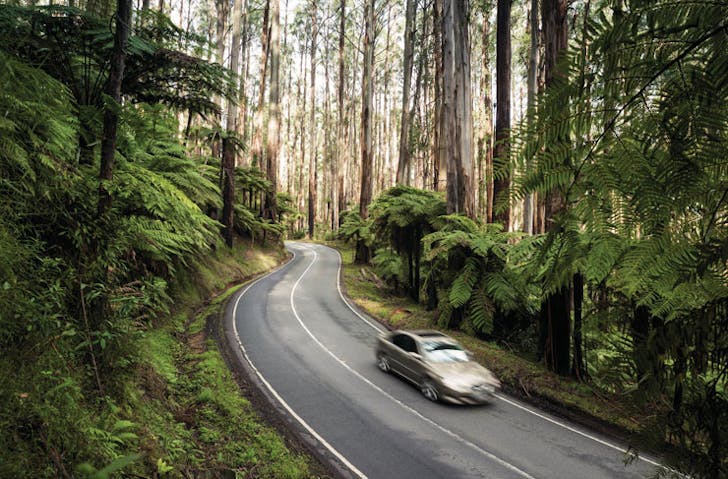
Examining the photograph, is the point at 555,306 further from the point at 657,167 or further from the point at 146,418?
the point at 657,167

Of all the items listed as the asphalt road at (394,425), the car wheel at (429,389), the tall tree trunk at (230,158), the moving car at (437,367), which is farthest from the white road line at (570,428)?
the tall tree trunk at (230,158)

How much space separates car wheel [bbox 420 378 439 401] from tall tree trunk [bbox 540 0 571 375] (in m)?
3.61

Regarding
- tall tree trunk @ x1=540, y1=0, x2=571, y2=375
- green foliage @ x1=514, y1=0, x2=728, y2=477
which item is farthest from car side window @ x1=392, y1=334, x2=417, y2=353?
green foliage @ x1=514, y1=0, x2=728, y2=477

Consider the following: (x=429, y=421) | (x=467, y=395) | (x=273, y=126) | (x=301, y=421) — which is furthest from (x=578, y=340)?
(x=273, y=126)

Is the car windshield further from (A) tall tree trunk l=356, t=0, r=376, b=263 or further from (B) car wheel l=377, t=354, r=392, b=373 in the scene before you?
(A) tall tree trunk l=356, t=0, r=376, b=263

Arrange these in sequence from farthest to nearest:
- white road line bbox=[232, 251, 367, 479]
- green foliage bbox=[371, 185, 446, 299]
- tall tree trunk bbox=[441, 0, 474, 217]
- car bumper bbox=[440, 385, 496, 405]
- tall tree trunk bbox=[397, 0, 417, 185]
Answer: tall tree trunk bbox=[397, 0, 417, 185] < green foliage bbox=[371, 185, 446, 299] < tall tree trunk bbox=[441, 0, 474, 217] < car bumper bbox=[440, 385, 496, 405] < white road line bbox=[232, 251, 367, 479]

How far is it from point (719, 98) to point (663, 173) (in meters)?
0.24

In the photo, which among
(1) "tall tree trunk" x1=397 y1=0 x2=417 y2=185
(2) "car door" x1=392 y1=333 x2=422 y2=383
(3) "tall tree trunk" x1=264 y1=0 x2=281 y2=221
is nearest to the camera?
(2) "car door" x1=392 y1=333 x2=422 y2=383

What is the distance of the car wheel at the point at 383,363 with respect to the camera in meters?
11.7

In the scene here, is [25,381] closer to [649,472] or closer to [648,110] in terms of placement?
[648,110]

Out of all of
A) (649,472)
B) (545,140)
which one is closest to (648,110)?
(545,140)

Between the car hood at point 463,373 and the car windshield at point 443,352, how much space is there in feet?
0.63

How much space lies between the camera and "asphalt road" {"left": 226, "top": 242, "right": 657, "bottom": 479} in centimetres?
730

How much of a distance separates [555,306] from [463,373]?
121 inches
